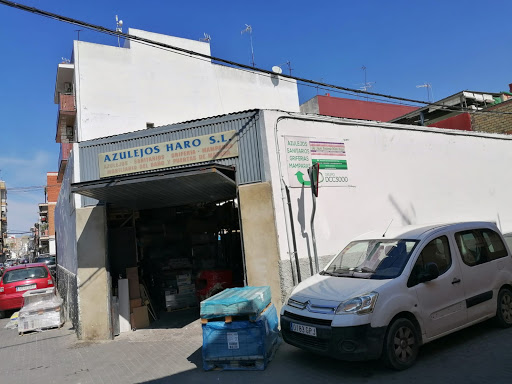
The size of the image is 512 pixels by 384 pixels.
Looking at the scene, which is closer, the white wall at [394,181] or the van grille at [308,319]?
the van grille at [308,319]

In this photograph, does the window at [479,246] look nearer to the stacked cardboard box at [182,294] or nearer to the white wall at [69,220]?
the stacked cardboard box at [182,294]

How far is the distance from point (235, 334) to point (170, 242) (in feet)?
23.7

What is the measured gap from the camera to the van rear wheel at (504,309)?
18.8 ft

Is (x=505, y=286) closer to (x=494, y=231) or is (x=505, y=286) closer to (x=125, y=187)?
(x=494, y=231)

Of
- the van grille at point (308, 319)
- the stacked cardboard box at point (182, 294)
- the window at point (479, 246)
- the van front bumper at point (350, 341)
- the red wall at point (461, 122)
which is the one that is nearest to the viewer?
the van front bumper at point (350, 341)

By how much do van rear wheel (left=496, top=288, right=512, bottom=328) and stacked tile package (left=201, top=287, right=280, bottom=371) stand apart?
12.0ft

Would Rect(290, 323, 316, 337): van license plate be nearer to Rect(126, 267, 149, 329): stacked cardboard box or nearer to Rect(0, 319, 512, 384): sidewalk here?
Rect(0, 319, 512, 384): sidewalk

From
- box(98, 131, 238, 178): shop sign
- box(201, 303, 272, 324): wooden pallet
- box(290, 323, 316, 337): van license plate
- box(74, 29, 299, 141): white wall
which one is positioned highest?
box(74, 29, 299, 141): white wall

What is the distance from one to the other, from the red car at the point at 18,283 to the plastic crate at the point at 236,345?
8895 millimetres

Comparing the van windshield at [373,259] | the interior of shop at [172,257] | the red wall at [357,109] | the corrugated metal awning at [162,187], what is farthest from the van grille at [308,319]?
the red wall at [357,109]

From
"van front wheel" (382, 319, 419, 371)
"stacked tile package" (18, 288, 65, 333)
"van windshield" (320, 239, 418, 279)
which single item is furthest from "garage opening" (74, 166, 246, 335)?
"van front wheel" (382, 319, 419, 371)

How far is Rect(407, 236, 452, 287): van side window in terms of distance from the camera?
4.88 meters

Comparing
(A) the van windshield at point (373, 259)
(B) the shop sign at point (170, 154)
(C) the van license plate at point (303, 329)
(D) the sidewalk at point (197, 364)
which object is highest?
(B) the shop sign at point (170, 154)

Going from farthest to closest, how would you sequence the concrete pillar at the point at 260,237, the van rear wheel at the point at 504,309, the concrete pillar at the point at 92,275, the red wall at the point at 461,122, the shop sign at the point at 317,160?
the red wall at the point at 461,122 → the shop sign at the point at 317,160 → the concrete pillar at the point at 92,275 → the concrete pillar at the point at 260,237 → the van rear wheel at the point at 504,309
